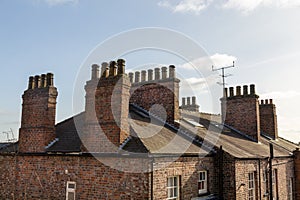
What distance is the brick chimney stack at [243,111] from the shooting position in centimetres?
2266

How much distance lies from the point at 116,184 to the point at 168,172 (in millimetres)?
1872

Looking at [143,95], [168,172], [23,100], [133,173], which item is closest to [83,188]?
[133,173]

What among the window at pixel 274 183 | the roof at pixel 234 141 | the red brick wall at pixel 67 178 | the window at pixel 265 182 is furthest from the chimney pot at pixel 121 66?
the window at pixel 274 183

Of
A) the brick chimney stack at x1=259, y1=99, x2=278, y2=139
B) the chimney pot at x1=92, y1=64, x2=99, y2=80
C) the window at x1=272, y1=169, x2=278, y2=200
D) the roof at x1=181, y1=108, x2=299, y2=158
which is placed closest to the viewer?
the chimney pot at x1=92, y1=64, x2=99, y2=80

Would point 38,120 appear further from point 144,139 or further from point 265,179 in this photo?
point 265,179

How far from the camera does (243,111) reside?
23.3 meters

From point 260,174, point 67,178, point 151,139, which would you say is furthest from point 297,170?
point 67,178

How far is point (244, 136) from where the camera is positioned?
2248 centimetres

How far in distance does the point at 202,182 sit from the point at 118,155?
4.57 m

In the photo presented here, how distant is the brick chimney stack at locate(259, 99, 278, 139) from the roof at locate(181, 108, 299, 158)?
39.0 inches

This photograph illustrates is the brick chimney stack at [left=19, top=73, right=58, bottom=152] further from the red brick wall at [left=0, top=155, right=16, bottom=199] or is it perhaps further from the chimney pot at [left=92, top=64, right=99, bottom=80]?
the chimney pot at [left=92, top=64, right=99, bottom=80]

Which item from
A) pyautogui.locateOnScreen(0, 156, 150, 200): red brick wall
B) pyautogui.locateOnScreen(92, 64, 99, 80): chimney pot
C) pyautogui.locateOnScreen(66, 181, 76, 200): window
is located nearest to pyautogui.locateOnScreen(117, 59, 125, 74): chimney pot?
pyautogui.locateOnScreen(92, 64, 99, 80): chimney pot

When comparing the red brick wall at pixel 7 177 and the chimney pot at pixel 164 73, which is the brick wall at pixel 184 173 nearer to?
the chimney pot at pixel 164 73

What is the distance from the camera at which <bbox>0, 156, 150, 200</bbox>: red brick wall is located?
414 inches
